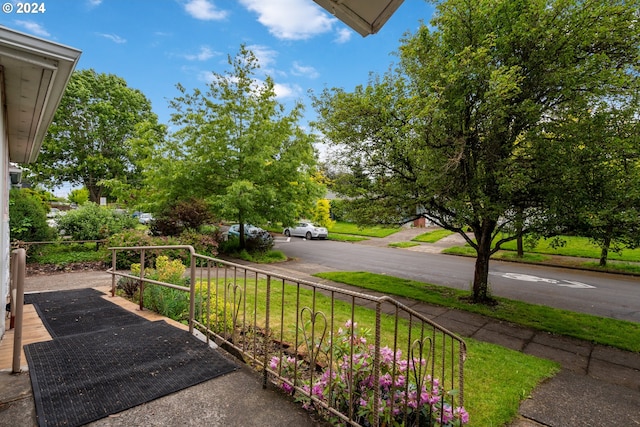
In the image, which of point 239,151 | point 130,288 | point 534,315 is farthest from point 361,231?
point 130,288

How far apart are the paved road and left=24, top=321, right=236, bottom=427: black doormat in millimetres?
8280

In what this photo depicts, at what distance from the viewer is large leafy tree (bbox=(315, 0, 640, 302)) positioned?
5.39 meters

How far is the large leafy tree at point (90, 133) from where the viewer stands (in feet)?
69.6

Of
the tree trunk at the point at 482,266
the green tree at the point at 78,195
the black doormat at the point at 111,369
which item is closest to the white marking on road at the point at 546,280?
the tree trunk at the point at 482,266

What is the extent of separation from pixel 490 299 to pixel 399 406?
6.43 m

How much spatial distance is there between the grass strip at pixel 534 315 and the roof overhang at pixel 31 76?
7.36 meters

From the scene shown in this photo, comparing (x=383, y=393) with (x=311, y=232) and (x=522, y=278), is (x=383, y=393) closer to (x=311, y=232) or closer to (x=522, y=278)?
(x=522, y=278)

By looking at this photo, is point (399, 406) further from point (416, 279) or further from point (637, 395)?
point (416, 279)

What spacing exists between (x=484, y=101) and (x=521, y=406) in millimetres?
4679

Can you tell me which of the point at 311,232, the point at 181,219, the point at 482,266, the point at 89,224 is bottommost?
the point at 311,232

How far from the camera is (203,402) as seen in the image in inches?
91.9

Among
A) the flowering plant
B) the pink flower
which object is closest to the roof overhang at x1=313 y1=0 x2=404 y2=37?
the flowering plant

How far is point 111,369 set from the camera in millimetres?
2715

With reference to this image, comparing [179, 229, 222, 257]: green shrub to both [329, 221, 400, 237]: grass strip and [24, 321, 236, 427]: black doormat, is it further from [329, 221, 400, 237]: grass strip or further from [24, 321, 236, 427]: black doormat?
[329, 221, 400, 237]: grass strip
